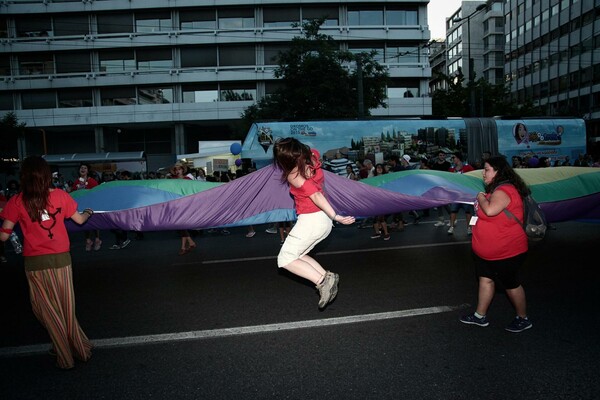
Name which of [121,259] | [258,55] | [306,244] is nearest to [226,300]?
[306,244]

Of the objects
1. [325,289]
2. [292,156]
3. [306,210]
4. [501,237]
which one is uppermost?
[292,156]

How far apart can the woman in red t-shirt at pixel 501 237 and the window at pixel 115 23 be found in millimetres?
42994

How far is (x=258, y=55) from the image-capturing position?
1569 inches

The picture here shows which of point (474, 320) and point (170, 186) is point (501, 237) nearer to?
point (474, 320)

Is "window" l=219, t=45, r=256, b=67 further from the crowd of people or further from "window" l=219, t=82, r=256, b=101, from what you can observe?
the crowd of people

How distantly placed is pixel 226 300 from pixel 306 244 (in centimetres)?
157

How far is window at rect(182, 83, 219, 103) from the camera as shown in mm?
39844

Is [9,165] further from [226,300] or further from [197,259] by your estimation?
[226,300]

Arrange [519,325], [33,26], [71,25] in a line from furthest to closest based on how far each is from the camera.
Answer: [33,26] < [71,25] < [519,325]

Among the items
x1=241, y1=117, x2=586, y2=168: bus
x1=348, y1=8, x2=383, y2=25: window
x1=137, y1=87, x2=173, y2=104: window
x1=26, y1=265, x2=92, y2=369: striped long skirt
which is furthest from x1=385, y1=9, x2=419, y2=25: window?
x1=26, y1=265, x2=92, y2=369: striped long skirt

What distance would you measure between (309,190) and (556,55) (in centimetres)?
5915

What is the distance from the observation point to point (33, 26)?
135 feet

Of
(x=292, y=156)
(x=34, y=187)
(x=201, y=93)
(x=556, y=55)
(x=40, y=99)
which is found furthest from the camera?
(x=556, y=55)

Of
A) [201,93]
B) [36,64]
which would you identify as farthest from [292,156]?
[36,64]
